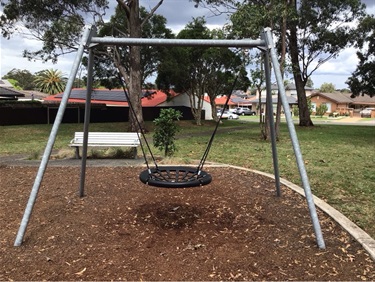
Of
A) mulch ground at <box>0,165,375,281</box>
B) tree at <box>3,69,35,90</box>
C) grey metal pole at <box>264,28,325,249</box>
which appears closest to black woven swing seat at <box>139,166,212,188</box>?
mulch ground at <box>0,165,375,281</box>

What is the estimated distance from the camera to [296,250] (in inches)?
115

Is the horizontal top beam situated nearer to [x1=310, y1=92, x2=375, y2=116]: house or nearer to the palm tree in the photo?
[x1=310, y1=92, x2=375, y2=116]: house

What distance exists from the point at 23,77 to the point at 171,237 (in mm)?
87967

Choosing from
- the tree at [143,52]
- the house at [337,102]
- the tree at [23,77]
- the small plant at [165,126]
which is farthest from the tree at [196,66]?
the tree at [23,77]

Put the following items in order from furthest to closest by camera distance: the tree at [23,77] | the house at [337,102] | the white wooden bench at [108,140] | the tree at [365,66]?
the tree at [23,77], the house at [337,102], the tree at [365,66], the white wooden bench at [108,140]

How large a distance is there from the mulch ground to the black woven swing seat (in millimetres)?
407

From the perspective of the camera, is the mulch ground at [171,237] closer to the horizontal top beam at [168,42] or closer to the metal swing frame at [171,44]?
the metal swing frame at [171,44]

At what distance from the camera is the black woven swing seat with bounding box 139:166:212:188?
317cm

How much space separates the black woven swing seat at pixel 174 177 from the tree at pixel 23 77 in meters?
Answer: 82.0

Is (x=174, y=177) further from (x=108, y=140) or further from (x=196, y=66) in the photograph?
(x=196, y=66)

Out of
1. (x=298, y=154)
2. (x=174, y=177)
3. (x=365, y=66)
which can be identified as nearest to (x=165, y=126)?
(x=174, y=177)

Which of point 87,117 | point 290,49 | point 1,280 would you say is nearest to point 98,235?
point 1,280

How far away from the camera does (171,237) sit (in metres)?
3.18

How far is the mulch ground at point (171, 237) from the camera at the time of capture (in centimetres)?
256
